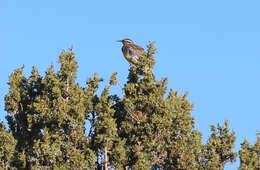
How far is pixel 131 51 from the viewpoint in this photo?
30.2m

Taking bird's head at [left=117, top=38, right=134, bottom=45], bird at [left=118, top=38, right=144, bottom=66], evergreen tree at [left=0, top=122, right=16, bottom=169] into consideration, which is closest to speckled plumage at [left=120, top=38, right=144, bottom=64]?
bird at [left=118, top=38, right=144, bottom=66]

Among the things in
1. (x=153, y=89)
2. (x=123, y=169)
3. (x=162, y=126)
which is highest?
(x=153, y=89)

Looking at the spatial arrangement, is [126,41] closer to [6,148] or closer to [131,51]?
[131,51]

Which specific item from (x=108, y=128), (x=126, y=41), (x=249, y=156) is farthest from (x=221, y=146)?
(x=126, y=41)

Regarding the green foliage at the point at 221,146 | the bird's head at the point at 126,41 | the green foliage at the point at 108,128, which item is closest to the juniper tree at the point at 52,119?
the green foliage at the point at 108,128

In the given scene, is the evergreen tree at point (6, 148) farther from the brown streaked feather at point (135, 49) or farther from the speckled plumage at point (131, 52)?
the brown streaked feather at point (135, 49)

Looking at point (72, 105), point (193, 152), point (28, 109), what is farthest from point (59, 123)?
point (193, 152)

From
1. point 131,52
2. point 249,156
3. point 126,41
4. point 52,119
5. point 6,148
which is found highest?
point 126,41

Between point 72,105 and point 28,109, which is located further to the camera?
point 28,109

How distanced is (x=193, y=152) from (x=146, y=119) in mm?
1945

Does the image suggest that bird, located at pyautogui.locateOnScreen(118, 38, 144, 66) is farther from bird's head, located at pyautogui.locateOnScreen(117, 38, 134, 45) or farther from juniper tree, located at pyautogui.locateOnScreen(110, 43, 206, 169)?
juniper tree, located at pyautogui.locateOnScreen(110, 43, 206, 169)

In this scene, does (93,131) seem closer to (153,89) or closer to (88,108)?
(88,108)

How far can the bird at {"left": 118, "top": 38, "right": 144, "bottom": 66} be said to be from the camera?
29494 mm

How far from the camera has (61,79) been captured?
23078 mm
